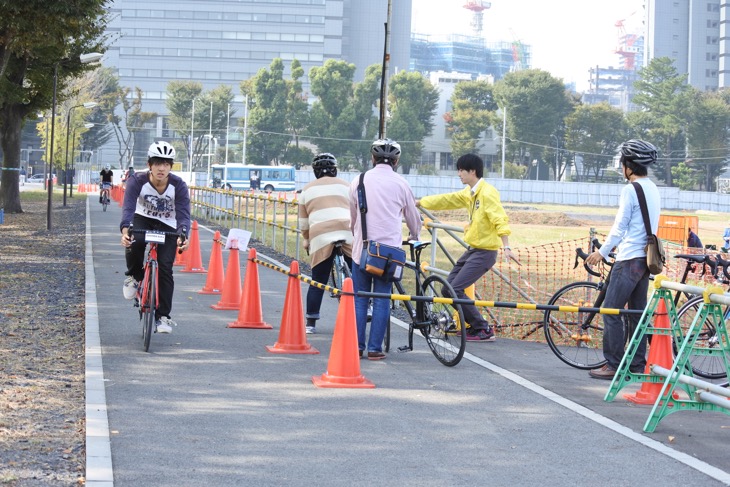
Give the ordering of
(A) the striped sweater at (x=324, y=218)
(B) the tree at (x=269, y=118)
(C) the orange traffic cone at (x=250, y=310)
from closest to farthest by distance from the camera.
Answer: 1. (A) the striped sweater at (x=324, y=218)
2. (C) the orange traffic cone at (x=250, y=310)
3. (B) the tree at (x=269, y=118)

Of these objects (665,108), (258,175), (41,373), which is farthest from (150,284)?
(665,108)

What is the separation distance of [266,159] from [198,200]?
62897mm

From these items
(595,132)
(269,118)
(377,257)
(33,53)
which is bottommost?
(377,257)

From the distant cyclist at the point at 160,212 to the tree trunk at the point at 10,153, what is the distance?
28.3m

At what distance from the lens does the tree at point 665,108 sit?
3981 inches

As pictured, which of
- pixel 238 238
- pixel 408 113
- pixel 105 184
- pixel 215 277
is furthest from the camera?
pixel 408 113

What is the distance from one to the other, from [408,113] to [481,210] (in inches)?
3682

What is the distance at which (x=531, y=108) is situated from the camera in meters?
105

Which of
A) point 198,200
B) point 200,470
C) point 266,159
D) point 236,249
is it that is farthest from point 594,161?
point 200,470

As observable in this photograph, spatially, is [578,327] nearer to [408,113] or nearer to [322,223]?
[322,223]

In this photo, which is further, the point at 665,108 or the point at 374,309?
the point at 665,108

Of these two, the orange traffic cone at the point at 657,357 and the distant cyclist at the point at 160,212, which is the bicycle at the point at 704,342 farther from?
the distant cyclist at the point at 160,212

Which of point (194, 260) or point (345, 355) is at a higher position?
point (194, 260)

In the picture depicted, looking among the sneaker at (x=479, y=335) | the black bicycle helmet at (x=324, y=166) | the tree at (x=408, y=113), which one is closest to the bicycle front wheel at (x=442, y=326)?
the sneaker at (x=479, y=335)
